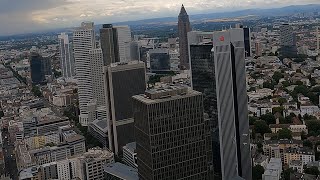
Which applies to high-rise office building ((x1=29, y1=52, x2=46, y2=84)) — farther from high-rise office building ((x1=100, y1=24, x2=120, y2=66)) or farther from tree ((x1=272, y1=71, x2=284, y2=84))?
tree ((x1=272, y1=71, x2=284, y2=84))

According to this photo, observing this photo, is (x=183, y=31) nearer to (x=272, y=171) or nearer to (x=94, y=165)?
(x=94, y=165)

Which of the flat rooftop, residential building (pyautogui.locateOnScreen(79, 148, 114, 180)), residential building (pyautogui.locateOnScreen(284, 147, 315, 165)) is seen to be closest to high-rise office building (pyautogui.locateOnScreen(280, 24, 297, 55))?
residential building (pyautogui.locateOnScreen(284, 147, 315, 165))

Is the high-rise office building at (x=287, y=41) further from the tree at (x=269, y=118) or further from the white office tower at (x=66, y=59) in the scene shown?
the tree at (x=269, y=118)

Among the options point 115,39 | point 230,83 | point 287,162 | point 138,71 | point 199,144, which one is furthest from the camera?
point 115,39

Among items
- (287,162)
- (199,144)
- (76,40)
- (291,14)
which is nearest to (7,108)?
(76,40)

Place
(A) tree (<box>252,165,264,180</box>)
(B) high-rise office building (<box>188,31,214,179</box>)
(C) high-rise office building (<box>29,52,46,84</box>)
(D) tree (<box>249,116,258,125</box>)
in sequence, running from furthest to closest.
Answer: (C) high-rise office building (<box>29,52,46,84</box>)
(D) tree (<box>249,116,258,125</box>)
(A) tree (<box>252,165,264,180</box>)
(B) high-rise office building (<box>188,31,214,179</box>)

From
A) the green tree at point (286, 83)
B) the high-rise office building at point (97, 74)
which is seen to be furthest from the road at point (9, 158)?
the green tree at point (286, 83)

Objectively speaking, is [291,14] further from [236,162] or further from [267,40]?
[236,162]
